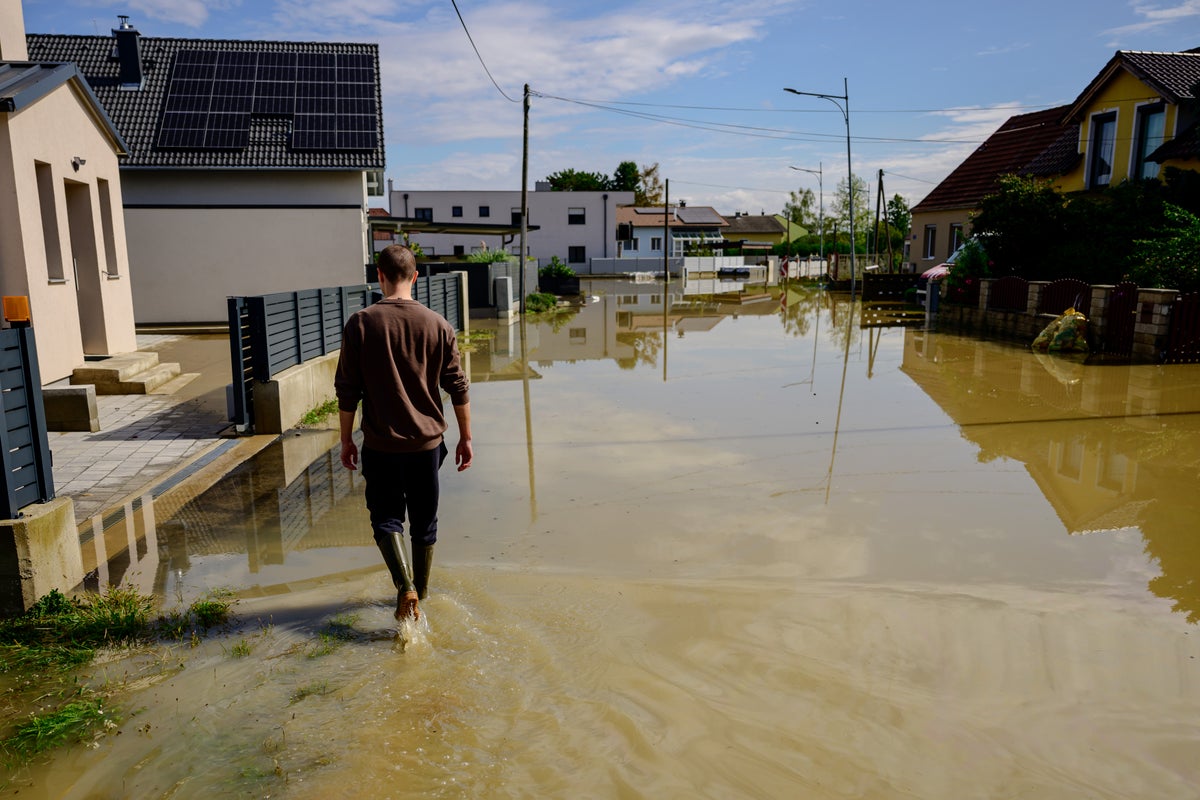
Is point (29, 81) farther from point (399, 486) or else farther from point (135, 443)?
point (399, 486)

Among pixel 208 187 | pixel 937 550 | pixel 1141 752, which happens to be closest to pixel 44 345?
pixel 937 550

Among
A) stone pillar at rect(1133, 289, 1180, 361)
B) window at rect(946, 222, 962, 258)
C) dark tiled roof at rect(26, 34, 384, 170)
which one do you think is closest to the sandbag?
stone pillar at rect(1133, 289, 1180, 361)

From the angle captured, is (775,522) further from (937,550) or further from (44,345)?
(44,345)

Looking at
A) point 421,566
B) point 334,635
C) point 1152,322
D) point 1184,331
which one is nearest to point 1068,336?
point 1152,322

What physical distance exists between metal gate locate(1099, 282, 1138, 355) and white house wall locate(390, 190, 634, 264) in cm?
4597

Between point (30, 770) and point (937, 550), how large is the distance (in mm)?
5017

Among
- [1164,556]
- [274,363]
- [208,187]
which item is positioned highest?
[208,187]

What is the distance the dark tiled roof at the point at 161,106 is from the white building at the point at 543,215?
Answer: 34.8 m

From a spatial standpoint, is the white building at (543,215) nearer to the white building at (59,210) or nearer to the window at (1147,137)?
the window at (1147,137)

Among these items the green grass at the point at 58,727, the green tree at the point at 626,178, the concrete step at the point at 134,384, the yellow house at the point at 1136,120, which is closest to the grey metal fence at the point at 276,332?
the concrete step at the point at 134,384

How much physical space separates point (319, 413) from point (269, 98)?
50.6 feet

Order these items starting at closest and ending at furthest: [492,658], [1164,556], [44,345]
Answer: [492,658] < [1164,556] < [44,345]

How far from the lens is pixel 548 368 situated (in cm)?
1457

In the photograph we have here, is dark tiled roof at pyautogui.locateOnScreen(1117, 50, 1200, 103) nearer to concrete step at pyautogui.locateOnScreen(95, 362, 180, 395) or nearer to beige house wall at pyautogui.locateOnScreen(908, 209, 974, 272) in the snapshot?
beige house wall at pyautogui.locateOnScreen(908, 209, 974, 272)
